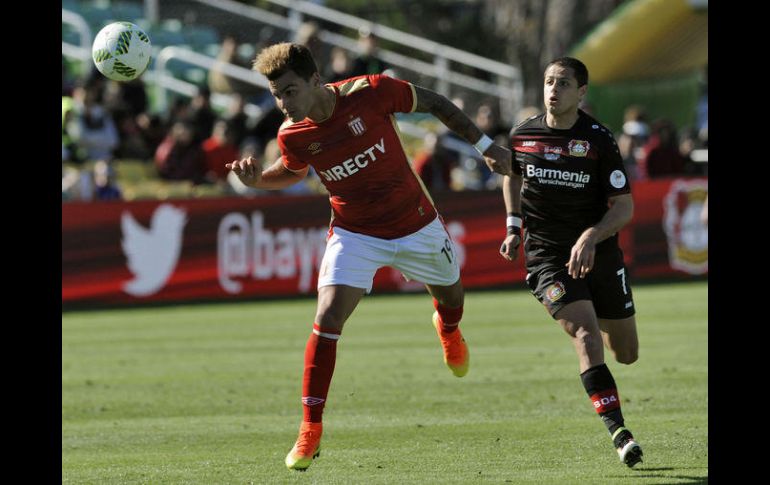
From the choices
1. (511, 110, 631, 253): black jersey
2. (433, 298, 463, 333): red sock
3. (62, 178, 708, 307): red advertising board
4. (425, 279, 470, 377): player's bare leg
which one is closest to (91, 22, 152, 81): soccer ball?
(511, 110, 631, 253): black jersey

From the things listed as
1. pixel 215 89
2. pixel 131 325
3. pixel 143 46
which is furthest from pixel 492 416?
pixel 215 89

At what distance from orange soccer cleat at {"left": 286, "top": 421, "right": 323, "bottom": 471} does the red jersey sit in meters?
1.42

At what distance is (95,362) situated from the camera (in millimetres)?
14227

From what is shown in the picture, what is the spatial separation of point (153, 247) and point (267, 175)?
11.9 metres

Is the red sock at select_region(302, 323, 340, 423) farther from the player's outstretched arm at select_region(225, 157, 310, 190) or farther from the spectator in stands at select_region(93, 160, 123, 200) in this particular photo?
the spectator in stands at select_region(93, 160, 123, 200)

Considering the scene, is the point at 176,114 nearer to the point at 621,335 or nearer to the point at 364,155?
the point at 364,155

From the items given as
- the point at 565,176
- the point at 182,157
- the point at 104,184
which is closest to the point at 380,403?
the point at 565,176

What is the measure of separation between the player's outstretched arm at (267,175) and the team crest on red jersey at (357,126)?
55 centimetres

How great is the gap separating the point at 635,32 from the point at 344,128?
20.6 meters

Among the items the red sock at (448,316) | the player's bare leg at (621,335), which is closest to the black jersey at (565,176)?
the player's bare leg at (621,335)

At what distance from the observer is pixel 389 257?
874cm

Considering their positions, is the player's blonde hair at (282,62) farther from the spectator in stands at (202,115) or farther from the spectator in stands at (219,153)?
Answer: the spectator in stands at (202,115)

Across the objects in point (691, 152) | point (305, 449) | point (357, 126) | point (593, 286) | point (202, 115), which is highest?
point (202, 115)

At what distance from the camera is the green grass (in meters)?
8.23
